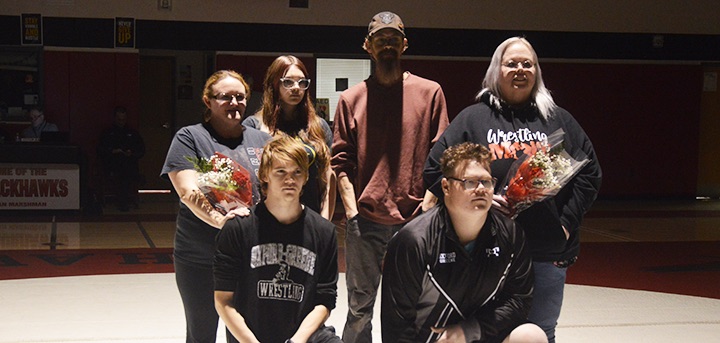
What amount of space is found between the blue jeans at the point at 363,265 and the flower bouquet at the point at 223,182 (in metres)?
0.66

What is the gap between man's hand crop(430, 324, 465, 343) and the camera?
3.12 metres

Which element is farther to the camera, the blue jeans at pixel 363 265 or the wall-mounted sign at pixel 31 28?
the wall-mounted sign at pixel 31 28

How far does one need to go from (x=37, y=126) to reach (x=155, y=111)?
7.82 ft

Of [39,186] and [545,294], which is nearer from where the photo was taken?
[545,294]

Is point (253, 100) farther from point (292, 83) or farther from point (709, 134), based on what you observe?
point (292, 83)

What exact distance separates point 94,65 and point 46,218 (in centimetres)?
275

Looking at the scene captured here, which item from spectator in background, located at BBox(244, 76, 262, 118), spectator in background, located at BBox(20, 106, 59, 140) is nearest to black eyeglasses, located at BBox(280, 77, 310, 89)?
spectator in background, located at BBox(244, 76, 262, 118)

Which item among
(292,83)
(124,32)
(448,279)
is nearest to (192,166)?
(292,83)

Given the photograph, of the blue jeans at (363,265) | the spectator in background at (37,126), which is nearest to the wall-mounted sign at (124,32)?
the spectator in background at (37,126)

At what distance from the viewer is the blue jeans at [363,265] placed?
396 centimetres

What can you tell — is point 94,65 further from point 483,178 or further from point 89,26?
point 483,178

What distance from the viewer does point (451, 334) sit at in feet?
10.3

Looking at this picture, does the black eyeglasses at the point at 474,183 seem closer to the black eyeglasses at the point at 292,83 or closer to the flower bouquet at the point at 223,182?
the flower bouquet at the point at 223,182

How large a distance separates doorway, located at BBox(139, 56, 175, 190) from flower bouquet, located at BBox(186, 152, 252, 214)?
1087cm
